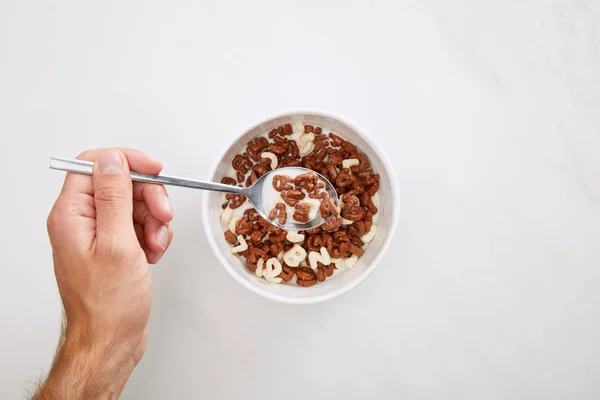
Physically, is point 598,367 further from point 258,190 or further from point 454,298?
point 258,190

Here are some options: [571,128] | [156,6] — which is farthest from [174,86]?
[571,128]

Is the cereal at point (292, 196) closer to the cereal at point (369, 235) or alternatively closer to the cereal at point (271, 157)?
the cereal at point (271, 157)

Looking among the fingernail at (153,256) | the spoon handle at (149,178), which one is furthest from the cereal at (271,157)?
the fingernail at (153,256)

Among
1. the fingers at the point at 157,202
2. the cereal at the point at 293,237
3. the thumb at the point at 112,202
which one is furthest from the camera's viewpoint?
the cereal at the point at 293,237

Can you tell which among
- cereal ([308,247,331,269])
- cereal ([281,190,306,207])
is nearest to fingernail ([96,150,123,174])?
cereal ([281,190,306,207])

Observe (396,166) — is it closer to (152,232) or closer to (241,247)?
(241,247)

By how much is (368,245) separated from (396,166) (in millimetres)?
222

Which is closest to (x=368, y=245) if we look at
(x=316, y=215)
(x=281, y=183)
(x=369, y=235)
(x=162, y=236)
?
(x=369, y=235)

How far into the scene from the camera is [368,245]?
3.81 feet

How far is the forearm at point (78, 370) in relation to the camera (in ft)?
2.98

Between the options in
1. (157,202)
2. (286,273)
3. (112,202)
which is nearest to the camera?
(112,202)

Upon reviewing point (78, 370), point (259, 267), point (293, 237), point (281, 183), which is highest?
point (281, 183)

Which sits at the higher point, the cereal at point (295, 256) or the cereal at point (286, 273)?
the cereal at point (295, 256)

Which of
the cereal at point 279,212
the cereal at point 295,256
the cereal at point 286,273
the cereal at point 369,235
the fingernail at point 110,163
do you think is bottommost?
the cereal at point 286,273
